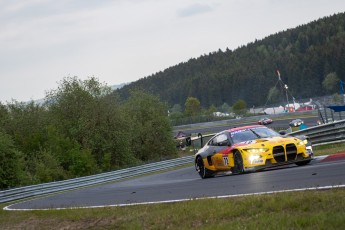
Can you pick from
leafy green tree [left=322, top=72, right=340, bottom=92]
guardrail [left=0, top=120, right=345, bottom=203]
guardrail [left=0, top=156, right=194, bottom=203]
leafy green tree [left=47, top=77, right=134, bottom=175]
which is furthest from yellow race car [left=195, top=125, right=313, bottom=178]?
leafy green tree [left=322, top=72, right=340, bottom=92]

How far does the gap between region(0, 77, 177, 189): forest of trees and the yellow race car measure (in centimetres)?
2286

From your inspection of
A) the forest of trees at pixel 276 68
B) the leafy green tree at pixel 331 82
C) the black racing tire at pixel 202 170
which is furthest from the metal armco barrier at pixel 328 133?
the forest of trees at pixel 276 68

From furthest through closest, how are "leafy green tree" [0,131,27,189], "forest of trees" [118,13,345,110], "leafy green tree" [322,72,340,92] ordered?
"forest of trees" [118,13,345,110]
"leafy green tree" [322,72,340,92]
"leafy green tree" [0,131,27,189]

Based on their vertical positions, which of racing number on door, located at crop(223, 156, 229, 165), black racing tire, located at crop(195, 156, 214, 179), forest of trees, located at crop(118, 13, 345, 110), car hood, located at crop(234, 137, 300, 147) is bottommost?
black racing tire, located at crop(195, 156, 214, 179)

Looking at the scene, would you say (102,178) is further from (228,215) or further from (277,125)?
(277,125)

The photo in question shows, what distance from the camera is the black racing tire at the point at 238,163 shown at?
16.2m

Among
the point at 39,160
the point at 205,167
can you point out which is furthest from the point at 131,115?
the point at 205,167

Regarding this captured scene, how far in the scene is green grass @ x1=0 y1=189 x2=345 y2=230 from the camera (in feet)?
23.4

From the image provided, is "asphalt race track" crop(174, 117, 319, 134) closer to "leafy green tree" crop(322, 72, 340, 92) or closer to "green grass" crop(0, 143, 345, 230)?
"leafy green tree" crop(322, 72, 340, 92)

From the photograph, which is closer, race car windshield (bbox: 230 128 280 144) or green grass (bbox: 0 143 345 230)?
green grass (bbox: 0 143 345 230)

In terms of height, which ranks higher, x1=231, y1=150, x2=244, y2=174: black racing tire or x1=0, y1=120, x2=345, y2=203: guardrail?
x1=231, y1=150, x2=244, y2=174: black racing tire

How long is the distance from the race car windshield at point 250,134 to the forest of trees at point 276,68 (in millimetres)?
119527

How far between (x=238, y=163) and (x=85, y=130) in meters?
37.5

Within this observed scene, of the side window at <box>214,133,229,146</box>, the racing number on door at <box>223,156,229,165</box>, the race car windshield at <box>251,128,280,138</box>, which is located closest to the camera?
the race car windshield at <box>251,128,280,138</box>
